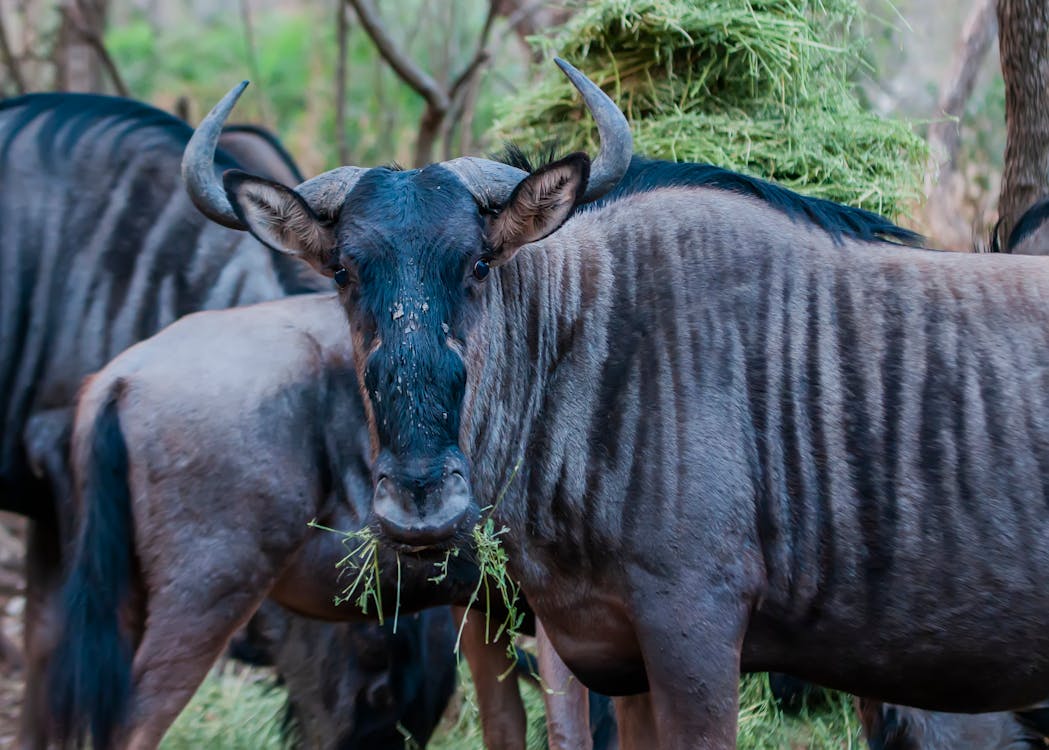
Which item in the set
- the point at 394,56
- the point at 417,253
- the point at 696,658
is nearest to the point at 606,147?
the point at 417,253

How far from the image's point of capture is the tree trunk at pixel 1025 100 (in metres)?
4.68

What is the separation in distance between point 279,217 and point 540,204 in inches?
28.6

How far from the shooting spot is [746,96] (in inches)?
201

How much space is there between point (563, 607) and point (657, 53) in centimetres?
250

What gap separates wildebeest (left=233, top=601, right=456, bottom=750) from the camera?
4973 mm

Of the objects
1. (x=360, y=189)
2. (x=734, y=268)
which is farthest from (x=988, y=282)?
(x=360, y=189)

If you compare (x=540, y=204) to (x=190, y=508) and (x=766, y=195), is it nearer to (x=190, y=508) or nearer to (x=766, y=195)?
(x=766, y=195)

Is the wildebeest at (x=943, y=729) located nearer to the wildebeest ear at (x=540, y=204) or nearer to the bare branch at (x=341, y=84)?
the wildebeest ear at (x=540, y=204)

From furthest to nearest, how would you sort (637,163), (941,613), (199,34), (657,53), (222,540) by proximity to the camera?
(199,34) → (657,53) → (222,540) → (637,163) → (941,613)

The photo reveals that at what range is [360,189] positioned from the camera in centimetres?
333

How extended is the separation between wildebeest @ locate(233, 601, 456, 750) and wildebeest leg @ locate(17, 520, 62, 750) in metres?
0.94

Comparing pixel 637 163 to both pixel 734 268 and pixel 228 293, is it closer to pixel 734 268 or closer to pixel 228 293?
pixel 734 268

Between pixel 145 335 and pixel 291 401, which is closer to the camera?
pixel 291 401

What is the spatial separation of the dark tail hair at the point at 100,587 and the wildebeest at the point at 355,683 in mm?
963
